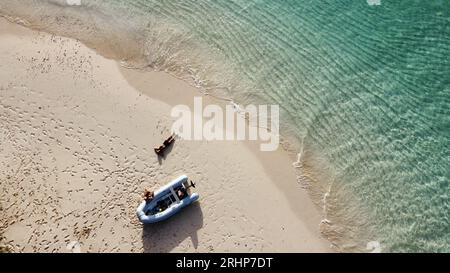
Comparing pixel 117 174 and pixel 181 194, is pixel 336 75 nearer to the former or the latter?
pixel 181 194

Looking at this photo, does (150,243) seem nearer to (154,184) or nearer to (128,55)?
(154,184)

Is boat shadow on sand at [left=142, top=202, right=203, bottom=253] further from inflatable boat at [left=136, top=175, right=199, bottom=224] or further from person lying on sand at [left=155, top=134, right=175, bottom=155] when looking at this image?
person lying on sand at [left=155, top=134, right=175, bottom=155]

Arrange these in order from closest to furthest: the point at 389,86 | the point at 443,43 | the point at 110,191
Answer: the point at 110,191 → the point at 389,86 → the point at 443,43

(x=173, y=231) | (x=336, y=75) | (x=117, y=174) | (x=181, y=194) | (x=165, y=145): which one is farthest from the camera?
(x=336, y=75)

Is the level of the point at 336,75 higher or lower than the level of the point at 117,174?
higher

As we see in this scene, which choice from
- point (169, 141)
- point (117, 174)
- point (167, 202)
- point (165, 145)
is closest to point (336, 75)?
point (169, 141)

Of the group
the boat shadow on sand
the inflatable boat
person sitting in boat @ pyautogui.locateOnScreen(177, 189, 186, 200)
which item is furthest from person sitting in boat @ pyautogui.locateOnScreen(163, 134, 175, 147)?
the boat shadow on sand
